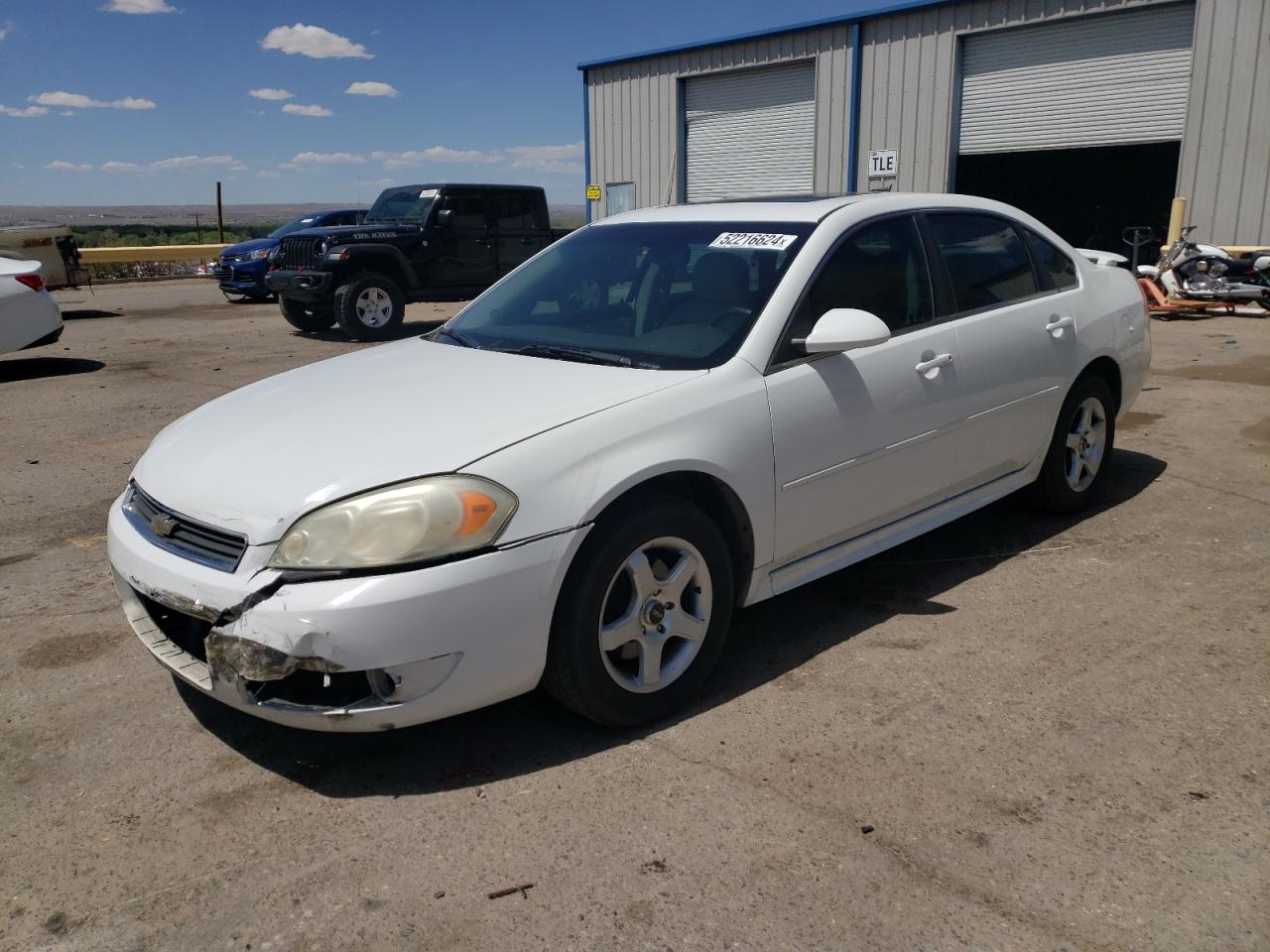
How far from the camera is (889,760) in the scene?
2.99 m

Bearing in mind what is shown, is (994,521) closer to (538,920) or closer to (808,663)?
(808,663)

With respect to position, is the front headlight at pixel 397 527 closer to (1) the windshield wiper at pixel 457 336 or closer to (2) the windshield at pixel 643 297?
(2) the windshield at pixel 643 297

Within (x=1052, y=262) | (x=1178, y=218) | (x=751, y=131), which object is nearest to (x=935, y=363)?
(x=1052, y=262)

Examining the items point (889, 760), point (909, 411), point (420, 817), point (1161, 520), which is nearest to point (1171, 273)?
point (1161, 520)

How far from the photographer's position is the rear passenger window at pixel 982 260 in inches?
170

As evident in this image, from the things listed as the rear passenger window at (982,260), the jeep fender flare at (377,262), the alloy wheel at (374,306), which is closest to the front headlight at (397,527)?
the rear passenger window at (982,260)

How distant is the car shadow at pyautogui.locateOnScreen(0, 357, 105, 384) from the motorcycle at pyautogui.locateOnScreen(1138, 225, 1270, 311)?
483 inches

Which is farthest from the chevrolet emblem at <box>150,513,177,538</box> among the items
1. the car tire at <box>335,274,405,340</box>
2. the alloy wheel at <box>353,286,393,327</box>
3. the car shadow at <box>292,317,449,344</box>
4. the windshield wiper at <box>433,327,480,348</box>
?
the alloy wheel at <box>353,286,393,327</box>

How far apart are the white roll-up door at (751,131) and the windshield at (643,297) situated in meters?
15.6

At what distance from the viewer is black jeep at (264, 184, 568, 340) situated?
519 inches

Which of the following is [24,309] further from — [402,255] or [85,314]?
[85,314]

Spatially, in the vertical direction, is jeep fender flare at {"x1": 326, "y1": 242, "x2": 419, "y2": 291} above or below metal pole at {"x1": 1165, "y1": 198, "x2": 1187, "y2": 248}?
below

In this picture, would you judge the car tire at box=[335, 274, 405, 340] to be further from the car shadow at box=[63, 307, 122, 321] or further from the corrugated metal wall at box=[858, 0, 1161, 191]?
the corrugated metal wall at box=[858, 0, 1161, 191]

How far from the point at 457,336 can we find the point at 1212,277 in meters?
12.3
